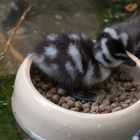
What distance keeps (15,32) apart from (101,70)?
0.84 metres

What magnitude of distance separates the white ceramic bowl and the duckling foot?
21 cm

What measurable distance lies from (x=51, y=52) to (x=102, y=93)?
0.30 metres

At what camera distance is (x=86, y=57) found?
2.44 m

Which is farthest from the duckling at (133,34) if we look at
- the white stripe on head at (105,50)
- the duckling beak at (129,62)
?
the white stripe on head at (105,50)

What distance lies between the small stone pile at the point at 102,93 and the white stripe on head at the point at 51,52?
0.13 m

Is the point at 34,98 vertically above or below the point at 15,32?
above

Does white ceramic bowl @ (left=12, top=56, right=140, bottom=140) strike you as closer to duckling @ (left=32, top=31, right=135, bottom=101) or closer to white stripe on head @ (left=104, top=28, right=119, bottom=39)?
duckling @ (left=32, top=31, right=135, bottom=101)

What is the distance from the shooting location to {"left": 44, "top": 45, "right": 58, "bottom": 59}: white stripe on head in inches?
96.2

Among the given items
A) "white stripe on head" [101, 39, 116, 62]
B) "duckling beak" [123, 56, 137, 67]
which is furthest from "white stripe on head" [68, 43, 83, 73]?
"duckling beak" [123, 56, 137, 67]

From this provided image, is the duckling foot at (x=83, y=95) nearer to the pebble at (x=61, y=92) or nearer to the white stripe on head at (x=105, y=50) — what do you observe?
the pebble at (x=61, y=92)

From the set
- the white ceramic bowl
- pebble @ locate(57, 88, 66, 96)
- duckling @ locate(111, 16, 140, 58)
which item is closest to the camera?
the white ceramic bowl

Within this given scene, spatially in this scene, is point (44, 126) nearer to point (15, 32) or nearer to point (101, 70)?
point (101, 70)

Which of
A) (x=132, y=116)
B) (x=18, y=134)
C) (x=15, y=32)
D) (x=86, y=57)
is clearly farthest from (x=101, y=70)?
(x=15, y=32)

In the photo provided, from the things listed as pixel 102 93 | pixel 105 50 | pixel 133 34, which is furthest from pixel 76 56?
pixel 133 34
